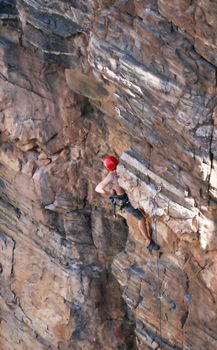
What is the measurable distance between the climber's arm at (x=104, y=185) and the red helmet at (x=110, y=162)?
0.54 feet

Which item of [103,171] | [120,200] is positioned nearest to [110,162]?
[120,200]

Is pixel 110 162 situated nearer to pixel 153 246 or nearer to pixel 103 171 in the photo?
pixel 103 171

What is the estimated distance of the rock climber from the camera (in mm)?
12258

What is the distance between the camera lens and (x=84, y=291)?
1442 cm

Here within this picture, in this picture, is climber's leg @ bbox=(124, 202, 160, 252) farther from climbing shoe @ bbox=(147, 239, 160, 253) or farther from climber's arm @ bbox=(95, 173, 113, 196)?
climber's arm @ bbox=(95, 173, 113, 196)

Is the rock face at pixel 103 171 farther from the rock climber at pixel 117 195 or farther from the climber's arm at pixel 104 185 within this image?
the climber's arm at pixel 104 185

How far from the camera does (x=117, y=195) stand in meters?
12.4

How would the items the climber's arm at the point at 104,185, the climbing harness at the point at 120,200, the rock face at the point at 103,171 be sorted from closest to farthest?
the rock face at the point at 103,171 < the climbing harness at the point at 120,200 < the climber's arm at the point at 104,185

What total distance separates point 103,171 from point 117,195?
985 mm

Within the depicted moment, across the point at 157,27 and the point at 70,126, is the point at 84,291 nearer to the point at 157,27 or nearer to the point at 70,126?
the point at 70,126

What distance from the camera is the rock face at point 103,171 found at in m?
10.4

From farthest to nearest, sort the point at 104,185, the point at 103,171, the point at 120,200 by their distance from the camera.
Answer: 1. the point at 103,171
2. the point at 104,185
3. the point at 120,200

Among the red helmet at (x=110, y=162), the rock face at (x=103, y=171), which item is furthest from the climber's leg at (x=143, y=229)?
the red helmet at (x=110, y=162)

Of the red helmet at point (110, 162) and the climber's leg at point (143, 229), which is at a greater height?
A: the red helmet at point (110, 162)
